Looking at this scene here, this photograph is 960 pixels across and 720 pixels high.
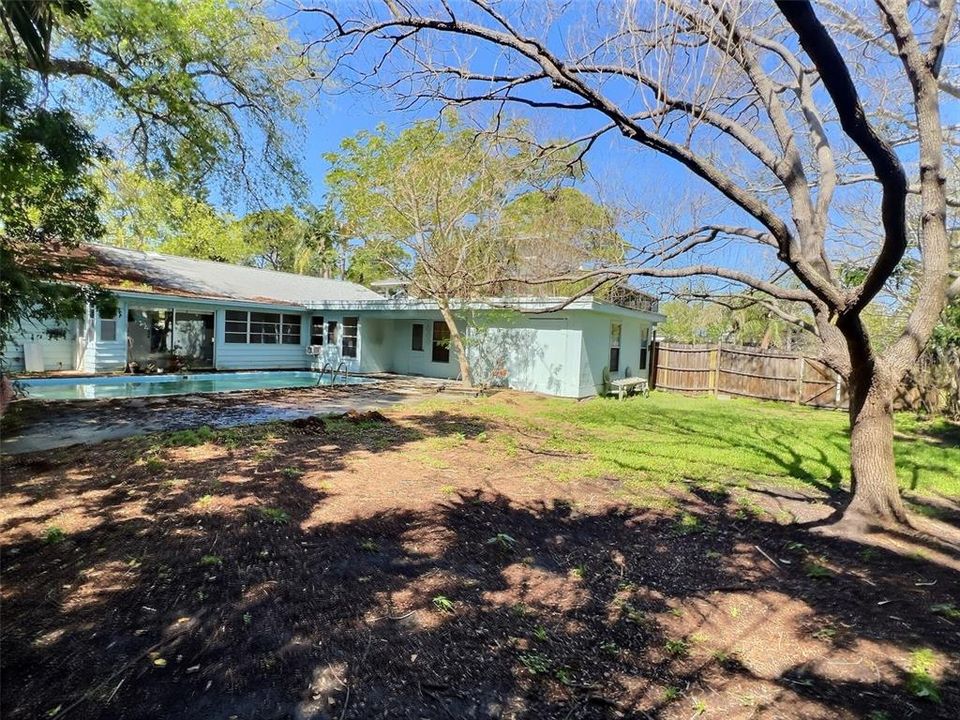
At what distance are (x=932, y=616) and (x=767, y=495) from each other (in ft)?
9.26

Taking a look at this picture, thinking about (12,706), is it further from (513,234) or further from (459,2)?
(513,234)

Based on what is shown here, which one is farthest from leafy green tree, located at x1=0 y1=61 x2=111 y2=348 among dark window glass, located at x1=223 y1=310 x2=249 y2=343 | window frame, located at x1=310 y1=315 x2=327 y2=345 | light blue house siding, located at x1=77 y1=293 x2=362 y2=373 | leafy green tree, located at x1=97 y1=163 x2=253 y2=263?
window frame, located at x1=310 y1=315 x2=327 y2=345

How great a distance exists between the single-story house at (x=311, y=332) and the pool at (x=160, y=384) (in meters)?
1.14

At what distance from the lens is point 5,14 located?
3.76 metres

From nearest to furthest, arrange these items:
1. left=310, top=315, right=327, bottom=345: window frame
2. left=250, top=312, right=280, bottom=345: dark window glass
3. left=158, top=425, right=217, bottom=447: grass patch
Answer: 1. left=158, top=425, right=217, bottom=447: grass patch
2. left=250, top=312, right=280, bottom=345: dark window glass
3. left=310, top=315, right=327, bottom=345: window frame

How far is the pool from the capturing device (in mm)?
11086

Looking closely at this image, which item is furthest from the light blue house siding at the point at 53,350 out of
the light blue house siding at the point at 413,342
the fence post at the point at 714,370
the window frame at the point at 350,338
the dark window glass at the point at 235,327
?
the fence post at the point at 714,370

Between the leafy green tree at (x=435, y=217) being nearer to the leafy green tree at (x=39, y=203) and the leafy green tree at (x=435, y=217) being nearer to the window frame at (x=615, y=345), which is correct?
the window frame at (x=615, y=345)

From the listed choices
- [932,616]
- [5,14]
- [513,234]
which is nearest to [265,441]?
[5,14]

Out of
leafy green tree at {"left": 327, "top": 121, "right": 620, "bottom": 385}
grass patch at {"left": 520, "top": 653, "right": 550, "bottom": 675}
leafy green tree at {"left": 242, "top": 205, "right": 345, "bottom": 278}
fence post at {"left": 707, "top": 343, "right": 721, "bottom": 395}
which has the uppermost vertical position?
leafy green tree at {"left": 242, "top": 205, "right": 345, "bottom": 278}

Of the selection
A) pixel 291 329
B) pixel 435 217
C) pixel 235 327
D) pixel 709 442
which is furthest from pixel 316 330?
pixel 709 442

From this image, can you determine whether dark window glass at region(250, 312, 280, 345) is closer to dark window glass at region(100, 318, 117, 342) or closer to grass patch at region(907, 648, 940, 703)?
dark window glass at region(100, 318, 117, 342)

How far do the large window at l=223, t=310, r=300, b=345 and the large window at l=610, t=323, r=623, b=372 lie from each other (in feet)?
39.2

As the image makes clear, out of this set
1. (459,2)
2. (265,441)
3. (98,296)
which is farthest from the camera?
(98,296)
